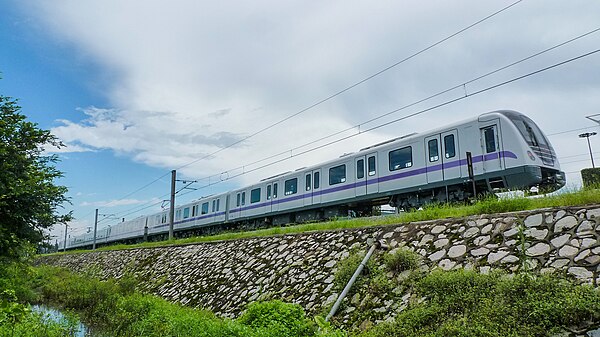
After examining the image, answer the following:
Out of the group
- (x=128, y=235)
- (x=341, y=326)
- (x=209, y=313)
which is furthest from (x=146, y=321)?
(x=128, y=235)

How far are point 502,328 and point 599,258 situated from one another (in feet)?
4.53

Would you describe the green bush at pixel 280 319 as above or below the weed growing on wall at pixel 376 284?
below

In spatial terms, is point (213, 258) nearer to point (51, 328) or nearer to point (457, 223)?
point (51, 328)

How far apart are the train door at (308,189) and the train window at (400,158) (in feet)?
13.9

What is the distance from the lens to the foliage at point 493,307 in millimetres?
3758

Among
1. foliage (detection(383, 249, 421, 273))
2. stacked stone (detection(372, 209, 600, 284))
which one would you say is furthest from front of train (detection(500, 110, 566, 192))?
foliage (detection(383, 249, 421, 273))

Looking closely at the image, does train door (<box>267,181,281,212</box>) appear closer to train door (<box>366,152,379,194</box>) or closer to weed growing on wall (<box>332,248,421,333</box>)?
train door (<box>366,152,379,194</box>)

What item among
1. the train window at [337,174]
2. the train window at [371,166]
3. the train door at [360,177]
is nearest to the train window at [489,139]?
the train window at [371,166]

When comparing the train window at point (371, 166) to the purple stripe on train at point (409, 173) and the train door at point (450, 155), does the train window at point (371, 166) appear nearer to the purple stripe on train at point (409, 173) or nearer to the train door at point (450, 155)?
the purple stripe on train at point (409, 173)

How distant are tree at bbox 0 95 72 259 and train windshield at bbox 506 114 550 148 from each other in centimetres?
1146

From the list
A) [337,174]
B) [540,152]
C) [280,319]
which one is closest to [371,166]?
[337,174]

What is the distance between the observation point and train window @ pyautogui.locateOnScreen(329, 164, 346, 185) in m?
14.0

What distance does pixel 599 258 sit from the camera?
426 cm

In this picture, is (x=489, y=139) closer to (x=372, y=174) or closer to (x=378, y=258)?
(x=372, y=174)
